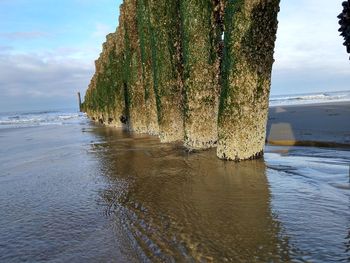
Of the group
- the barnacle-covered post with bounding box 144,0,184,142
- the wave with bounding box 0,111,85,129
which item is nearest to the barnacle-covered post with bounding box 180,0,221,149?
the barnacle-covered post with bounding box 144,0,184,142

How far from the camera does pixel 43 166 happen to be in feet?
24.0

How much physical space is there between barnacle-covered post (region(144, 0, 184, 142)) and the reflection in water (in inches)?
86.0

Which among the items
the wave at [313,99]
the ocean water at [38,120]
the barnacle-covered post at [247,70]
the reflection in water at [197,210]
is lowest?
the ocean water at [38,120]

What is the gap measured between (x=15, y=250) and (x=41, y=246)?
19 cm

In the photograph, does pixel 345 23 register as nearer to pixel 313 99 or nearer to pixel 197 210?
pixel 197 210

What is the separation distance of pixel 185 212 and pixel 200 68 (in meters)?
3.83

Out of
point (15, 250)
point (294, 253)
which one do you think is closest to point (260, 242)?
point (294, 253)

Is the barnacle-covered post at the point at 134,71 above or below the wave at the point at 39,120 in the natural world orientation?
above

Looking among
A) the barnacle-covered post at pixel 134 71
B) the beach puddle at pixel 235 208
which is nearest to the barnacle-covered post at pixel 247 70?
the beach puddle at pixel 235 208

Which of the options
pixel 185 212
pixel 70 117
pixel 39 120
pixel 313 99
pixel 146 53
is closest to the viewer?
pixel 185 212

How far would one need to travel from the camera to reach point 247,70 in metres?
5.50

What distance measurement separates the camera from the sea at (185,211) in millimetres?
2695

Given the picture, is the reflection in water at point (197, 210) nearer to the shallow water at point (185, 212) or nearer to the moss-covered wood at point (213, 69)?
the shallow water at point (185, 212)

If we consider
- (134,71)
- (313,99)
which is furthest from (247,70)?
(313,99)
